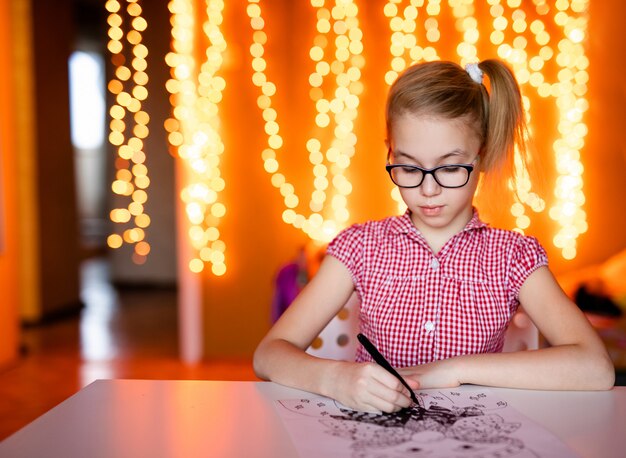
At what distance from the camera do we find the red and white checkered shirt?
3.95 feet

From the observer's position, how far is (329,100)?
10.9ft

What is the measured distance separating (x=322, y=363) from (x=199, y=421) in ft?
0.69

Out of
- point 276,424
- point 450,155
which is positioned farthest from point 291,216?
point 276,424

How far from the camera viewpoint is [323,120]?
131 inches

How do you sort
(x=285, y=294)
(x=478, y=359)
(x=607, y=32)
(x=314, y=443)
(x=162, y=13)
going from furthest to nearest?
(x=162, y=13), (x=607, y=32), (x=285, y=294), (x=478, y=359), (x=314, y=443)

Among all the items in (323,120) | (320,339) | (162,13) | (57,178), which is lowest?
(320,339)

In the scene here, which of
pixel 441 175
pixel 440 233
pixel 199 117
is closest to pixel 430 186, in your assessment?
pixel 441 175

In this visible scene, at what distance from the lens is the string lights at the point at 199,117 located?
3.30 metres

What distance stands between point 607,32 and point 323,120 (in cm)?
134

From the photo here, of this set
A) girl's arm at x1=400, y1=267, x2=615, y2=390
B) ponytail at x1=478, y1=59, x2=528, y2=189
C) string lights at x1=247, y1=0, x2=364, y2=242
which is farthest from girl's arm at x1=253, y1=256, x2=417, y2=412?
string lights at x1=247, y1=0, x2=364, y2=242

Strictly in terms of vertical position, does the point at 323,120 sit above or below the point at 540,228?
above

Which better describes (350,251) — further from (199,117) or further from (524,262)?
(199,117)

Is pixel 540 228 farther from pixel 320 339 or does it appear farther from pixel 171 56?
pixel 320 339

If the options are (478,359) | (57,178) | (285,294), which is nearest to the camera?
(478,359)
